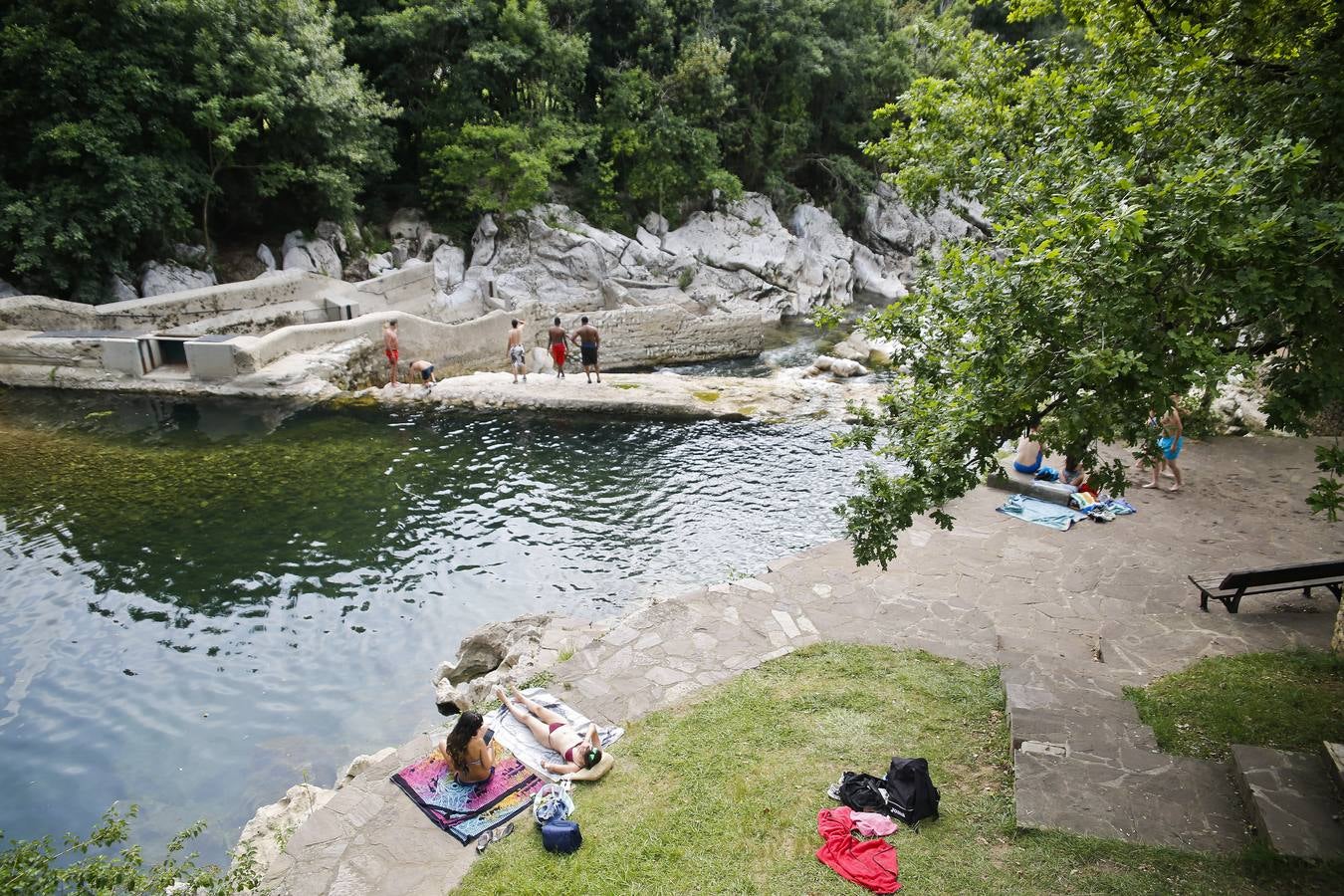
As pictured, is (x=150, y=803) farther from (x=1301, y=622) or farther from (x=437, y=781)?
(x=1301, y=622)

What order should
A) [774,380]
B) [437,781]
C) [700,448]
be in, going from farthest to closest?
[774,380] < [700,448] < [437,781]

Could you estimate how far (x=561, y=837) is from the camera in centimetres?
550

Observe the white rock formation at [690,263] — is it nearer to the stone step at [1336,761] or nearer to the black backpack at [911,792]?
the black backpack at [911,792]

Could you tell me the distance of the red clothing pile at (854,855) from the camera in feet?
16.2

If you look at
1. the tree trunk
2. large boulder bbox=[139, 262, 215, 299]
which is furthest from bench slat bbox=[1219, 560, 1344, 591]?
large boulder bbox=[139, 262, 215, 299]

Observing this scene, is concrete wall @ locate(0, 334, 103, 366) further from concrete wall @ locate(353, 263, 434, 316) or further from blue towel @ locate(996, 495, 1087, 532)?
blue towel @ locate(996, 495, 1087, 532)

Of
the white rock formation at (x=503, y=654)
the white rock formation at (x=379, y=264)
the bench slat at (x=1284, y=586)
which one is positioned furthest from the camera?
the white rock formation at (x=379, y=264)

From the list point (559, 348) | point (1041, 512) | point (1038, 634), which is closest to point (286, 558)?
point (559, 348)

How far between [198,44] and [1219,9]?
23.5 m

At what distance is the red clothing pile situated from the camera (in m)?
4.95

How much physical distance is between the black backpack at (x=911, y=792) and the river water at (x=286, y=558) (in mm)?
5344

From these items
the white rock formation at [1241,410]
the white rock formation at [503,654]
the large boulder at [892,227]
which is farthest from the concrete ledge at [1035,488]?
the large boulder at [892,227]

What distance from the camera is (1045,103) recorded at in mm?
7980

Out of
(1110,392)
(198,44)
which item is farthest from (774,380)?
(198,44)
